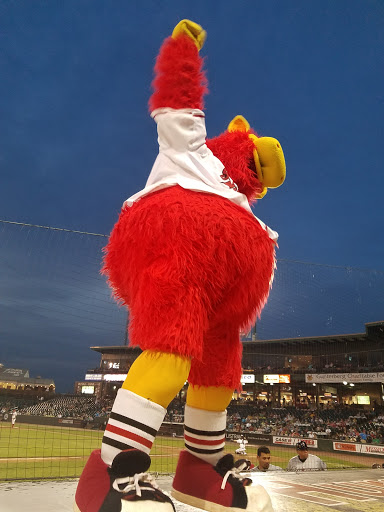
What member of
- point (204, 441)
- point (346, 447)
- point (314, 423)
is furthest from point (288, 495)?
point (314, 423)

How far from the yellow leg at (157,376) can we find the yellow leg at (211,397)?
0.39m

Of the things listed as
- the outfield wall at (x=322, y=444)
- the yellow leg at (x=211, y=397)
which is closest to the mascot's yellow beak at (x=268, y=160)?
the yellow leg at (x=211, y=397)

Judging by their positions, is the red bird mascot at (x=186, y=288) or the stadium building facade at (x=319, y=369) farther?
the stadium building facade at (x=319, y=369)

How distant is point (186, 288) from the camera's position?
3.94 ft

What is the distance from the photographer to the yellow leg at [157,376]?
1110mm

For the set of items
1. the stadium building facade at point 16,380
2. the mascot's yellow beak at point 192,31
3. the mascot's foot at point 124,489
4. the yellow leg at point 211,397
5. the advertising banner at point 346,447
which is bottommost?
the advertising banner at point 346,447

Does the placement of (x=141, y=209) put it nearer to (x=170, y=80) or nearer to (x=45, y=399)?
(x=170, y=80)

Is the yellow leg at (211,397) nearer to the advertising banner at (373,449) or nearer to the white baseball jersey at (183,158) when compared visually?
the white baseball jersey at (183,158)

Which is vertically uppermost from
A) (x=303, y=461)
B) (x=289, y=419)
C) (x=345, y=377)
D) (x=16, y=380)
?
(x=345, y=377)

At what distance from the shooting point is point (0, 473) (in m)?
5.77

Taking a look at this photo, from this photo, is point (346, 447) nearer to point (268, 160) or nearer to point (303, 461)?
point (303, 461)

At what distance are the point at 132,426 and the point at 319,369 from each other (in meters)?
25.1

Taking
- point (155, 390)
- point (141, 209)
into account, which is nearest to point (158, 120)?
point (141, 209)

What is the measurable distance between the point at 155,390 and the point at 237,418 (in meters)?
24.9
